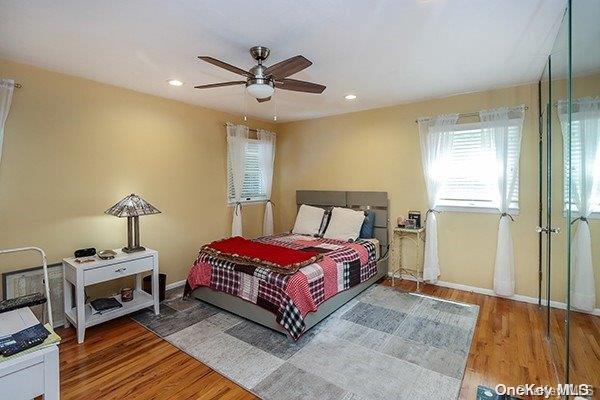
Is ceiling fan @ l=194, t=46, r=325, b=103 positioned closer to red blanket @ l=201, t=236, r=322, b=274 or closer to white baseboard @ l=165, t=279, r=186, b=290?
red blanket @ l=201, t=236, r=322, b=274

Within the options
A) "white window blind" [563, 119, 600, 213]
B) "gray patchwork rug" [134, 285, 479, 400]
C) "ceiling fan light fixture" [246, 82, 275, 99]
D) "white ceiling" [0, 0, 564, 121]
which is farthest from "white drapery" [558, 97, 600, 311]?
"ceiling fan light fixture" [246, 82, 275, 99]

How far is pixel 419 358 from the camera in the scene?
2.35m

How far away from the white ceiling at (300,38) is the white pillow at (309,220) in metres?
1.93

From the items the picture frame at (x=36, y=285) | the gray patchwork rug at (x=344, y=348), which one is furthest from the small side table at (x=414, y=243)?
the picture frame at (x=36, y=285)

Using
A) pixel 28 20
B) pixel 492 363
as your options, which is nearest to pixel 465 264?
pixel 492 363

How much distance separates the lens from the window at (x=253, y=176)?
4.89 meters

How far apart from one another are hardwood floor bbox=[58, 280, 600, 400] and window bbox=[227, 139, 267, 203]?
256 cm

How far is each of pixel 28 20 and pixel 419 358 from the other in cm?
370

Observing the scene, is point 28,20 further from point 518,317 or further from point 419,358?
point 518,317

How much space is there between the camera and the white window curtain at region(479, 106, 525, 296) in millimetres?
3316

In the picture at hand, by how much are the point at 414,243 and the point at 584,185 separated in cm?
257

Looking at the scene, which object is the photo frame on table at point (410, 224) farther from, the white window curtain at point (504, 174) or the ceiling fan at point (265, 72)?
the ceiling fan at point (265, 72)

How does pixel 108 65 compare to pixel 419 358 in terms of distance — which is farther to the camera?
pixel 108 65

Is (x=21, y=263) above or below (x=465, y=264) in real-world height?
above
